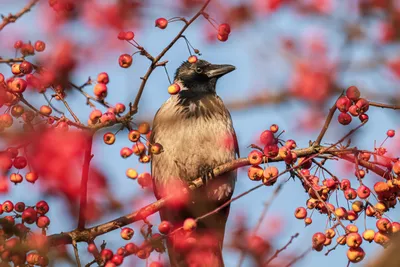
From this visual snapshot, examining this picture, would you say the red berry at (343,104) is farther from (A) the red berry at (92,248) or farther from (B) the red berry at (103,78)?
(A) the red berry at (92,248)

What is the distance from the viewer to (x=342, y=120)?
4395mm

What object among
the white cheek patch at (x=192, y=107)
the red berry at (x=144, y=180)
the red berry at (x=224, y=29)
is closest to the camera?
the red berry at (x=224, y=29)

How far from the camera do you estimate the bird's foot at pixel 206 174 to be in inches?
248

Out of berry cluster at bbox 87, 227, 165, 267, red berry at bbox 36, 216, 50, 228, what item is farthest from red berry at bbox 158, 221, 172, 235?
red berry at bbox 36, 216, 50, 228

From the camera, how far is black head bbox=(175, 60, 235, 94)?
7.73 meters

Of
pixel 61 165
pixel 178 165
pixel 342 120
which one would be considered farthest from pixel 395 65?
pixel 178 165

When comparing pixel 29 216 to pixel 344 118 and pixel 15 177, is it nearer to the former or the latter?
pixel 15 177

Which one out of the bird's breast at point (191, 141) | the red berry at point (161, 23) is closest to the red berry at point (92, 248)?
the red berry at point (161, 23)

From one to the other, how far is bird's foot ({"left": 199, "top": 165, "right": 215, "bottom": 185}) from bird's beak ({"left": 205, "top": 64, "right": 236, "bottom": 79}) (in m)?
1.36

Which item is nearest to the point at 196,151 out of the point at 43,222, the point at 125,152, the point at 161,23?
the point at 125,152

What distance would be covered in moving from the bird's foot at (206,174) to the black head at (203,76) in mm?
1115

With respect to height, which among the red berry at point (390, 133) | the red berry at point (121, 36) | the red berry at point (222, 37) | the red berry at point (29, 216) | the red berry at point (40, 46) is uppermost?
the red berry at point (40, 46)

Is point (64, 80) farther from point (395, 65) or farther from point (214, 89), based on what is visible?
point (214, 89)

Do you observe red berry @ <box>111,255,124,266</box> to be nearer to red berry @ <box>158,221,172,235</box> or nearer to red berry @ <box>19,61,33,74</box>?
red berry @ <box>158,221,172,235</box>
